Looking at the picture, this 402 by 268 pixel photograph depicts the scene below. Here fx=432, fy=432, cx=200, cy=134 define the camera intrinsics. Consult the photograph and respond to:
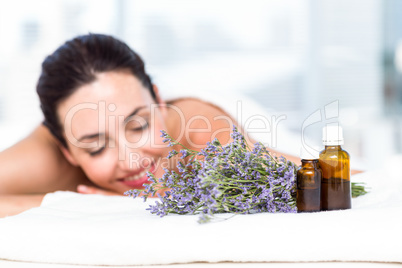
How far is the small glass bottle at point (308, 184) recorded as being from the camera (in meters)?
0.71

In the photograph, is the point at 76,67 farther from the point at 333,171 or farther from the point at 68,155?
the point at 333,171

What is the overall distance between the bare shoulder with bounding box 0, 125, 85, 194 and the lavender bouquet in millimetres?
863

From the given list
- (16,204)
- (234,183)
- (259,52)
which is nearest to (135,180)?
(16,204)

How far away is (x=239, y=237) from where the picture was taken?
626mm

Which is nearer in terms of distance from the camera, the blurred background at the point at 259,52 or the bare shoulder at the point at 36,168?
the bare shoulder at the point at 36,168

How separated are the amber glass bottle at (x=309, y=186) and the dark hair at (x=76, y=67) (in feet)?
3.09

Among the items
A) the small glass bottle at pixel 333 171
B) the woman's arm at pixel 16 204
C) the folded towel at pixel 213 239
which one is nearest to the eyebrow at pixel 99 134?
the woman's arm at pixel 16 204

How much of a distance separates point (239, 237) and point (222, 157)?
140 mm

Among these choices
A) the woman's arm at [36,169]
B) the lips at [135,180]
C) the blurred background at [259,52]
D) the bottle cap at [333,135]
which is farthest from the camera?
the blurred background at [259,52]

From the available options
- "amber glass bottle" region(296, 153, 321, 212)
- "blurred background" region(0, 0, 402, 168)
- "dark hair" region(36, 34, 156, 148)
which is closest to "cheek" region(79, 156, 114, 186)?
"dark hair" region(36, 34, 156, 148)

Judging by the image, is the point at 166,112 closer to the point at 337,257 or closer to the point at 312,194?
the point at 312,194

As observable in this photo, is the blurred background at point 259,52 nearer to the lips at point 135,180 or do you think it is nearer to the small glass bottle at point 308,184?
the lips at point 135,180

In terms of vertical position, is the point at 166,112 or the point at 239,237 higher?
the point at 166,112

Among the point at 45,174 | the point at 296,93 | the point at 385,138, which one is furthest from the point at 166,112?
the point at 385,138
